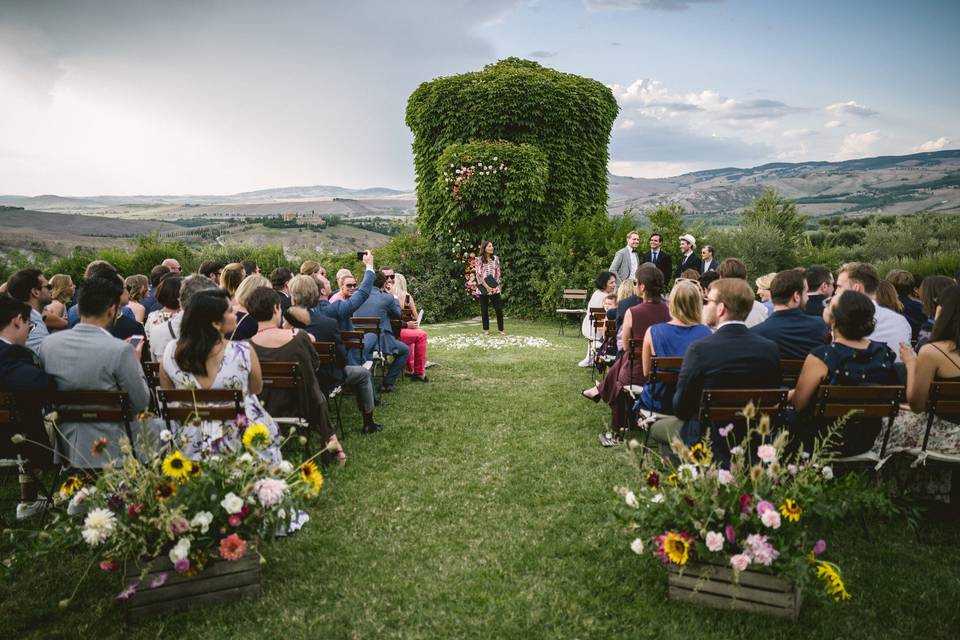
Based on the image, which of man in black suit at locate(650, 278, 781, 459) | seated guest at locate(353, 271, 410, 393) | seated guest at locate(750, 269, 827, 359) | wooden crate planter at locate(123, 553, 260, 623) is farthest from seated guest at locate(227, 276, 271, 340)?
seated guest at locate(750, 269, 827, 359)

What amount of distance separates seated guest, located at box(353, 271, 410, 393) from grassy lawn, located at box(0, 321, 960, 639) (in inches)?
99.8

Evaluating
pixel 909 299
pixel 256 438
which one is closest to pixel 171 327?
pixel 256 438

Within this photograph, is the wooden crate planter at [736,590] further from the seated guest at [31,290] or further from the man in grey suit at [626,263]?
the man in grey suit at [626,263]

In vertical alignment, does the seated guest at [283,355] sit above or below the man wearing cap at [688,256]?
below

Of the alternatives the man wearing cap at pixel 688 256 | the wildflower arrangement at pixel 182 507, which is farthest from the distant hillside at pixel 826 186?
the wildflower arrangement at pixel 182 507

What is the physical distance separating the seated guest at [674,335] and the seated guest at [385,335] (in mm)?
4157

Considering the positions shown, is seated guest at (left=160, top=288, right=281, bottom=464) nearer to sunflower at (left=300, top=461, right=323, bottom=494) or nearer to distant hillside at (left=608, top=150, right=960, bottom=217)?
sunflower at (left=300, top=461, right=323, bottom=494)

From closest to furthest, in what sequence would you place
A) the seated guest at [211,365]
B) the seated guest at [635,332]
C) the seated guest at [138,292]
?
the seated guest at [211,365] < the seated guest at [635,332] < the seated guest at [138,292]

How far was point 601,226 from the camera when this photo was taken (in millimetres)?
16625

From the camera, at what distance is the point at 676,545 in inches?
124

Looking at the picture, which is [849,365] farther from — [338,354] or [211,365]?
[338,354]

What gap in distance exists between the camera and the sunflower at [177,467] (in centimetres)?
308

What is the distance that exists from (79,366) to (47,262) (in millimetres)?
12979

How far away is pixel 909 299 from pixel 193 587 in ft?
26.1
